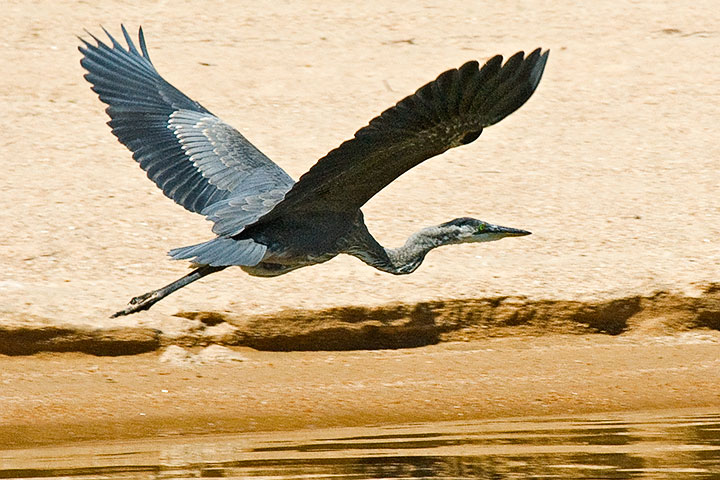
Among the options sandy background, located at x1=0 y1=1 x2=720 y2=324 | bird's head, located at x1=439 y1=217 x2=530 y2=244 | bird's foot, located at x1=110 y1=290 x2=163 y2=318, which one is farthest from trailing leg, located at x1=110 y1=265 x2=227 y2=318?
bird's head, located at x1=439 y1=217 x2=530 y2=244

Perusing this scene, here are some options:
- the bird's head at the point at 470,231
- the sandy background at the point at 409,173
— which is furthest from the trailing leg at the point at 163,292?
the bird's head at the point at 470,231

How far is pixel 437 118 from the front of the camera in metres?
5.29

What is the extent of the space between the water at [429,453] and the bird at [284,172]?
2.86 ft

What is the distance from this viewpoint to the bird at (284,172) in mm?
5195

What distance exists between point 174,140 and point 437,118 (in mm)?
2281

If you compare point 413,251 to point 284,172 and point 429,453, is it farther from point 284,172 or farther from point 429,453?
point 429,453

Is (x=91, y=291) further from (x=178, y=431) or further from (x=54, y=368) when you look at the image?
(x=178, y=431)

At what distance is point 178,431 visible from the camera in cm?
636

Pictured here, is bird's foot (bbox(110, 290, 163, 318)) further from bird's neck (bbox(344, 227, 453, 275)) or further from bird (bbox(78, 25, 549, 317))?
bird's neck (bbox(344, 227, 453, 275))

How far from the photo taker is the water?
5.29 meters

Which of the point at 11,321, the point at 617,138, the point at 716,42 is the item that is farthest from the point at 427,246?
the point at 716,42

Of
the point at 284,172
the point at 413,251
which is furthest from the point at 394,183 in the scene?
the point at 284,172

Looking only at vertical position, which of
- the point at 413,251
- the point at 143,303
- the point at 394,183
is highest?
the point at 394,183

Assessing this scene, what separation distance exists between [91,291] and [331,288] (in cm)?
137
